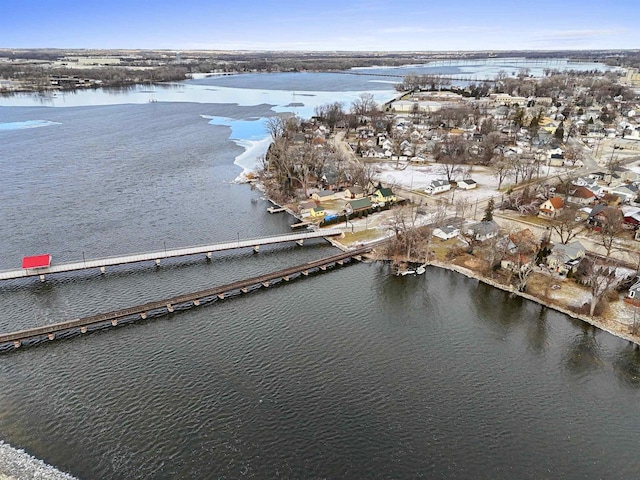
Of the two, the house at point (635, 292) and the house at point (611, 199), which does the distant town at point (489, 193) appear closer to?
the house at point (635, 292)

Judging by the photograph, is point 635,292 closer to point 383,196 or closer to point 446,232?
point 446,232

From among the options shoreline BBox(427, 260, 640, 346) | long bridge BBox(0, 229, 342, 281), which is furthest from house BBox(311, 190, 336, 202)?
shoreline BBox(427, 260, 640, 346)

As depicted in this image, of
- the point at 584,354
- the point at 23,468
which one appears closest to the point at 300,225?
the point at 584,354

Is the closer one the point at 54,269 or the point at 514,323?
the point at 514,323

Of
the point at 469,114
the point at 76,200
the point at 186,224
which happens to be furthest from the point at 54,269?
the point at 469,114

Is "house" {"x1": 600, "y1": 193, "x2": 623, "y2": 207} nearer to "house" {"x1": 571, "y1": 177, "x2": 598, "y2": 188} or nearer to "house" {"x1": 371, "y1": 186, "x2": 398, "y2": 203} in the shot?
"house" {"x1": 571, "y1": 177, "x2": 598, "y2": 188}

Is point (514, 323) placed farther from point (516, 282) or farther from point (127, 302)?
point (127, 302)

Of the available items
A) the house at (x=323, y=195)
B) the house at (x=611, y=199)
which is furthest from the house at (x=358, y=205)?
the house at (x=611, y=199)
